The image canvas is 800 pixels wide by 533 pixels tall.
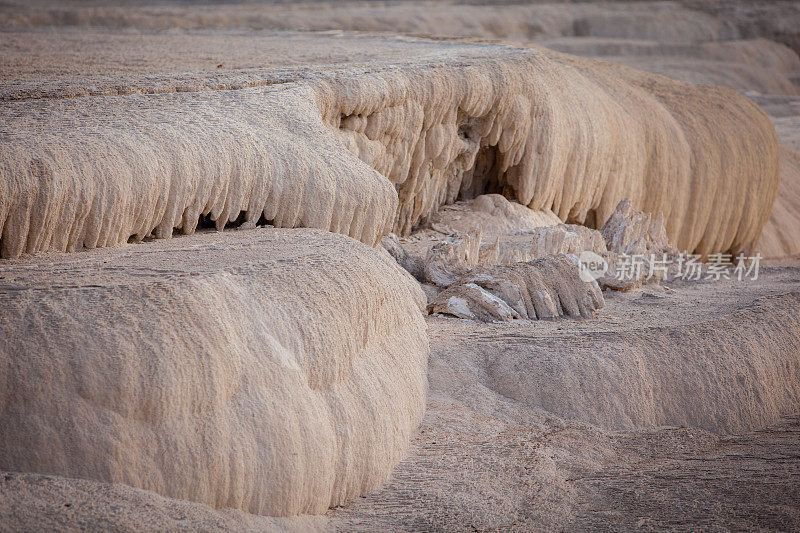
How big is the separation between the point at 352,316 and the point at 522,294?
2.36 m

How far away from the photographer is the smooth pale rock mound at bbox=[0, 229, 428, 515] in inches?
133

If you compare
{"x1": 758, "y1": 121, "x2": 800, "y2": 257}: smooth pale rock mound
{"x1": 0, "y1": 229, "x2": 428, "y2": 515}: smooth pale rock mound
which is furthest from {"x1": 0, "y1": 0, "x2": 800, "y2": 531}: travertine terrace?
{"x1": 758, "y1": 121, "x2": 800, "y2": 257}: smooth pale rock mound

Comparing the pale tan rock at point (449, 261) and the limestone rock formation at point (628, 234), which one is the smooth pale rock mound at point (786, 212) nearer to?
the limestone rock formation at point (628, 234)

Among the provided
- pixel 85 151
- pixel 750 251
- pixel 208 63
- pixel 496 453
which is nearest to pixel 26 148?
pixel 85 151

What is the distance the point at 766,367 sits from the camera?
5.80 m

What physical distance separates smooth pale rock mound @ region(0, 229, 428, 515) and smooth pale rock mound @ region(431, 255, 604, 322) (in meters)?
1.75

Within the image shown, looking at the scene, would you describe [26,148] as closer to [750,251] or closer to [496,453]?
[496,453]

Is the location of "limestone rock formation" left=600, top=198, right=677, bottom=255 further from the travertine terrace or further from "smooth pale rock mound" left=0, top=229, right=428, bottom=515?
"smooth pale rock mound" left=0, top=229, right=428, bottom=515

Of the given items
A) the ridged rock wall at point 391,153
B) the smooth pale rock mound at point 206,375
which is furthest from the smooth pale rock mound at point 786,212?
the smooth pale rock mound at point 206,375

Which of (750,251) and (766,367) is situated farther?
(750,251)

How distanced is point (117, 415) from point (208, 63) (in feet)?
17.3

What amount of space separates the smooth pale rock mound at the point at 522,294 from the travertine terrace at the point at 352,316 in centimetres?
2

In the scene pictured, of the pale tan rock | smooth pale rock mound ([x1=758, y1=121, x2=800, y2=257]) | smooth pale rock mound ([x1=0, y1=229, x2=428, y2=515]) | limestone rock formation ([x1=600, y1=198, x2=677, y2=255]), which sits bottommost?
smooth pale rock mound ([x1=758, y1=121, x2=800, y2=257])

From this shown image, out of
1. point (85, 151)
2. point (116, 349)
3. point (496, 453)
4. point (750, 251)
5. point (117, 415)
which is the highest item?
point (85, 151)
